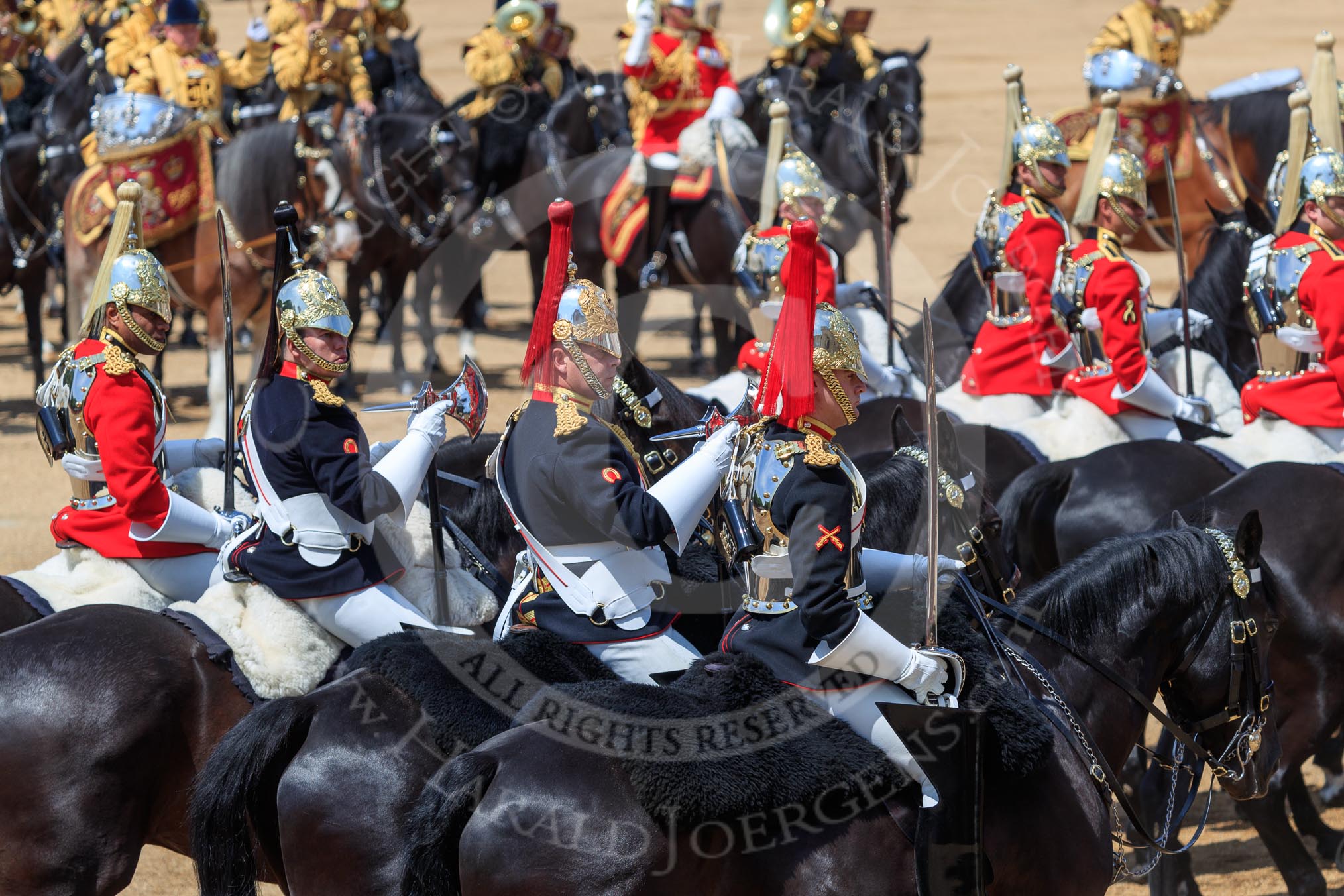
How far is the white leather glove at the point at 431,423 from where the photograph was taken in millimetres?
4641

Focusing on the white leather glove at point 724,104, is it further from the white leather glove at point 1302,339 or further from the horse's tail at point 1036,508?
the white leather glove at point 1302,339

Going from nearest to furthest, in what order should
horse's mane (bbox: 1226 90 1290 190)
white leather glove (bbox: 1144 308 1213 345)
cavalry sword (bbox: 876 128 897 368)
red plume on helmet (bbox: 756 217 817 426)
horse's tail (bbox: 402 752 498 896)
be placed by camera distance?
horse's tail (bbox: 402 752 498 896)
red plume on helmet (bbox: 756 217 817 426)
cavalry sword (bbox: 876 128 897 368)
white leather glove (bbox: 1144 308 1213 345)
horse's mane (bbox: 1226 90 1290 190)

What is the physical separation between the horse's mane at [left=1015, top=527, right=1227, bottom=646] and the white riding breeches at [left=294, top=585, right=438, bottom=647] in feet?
5.38

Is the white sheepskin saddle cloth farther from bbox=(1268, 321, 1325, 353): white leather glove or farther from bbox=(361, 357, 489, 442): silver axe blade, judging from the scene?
bbox=(1268, 321, 1325, 353): white leather glove

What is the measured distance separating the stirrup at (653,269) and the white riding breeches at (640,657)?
796 cm

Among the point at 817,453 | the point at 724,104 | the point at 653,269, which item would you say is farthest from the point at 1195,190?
the point at 817,453

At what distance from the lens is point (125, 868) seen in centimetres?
438

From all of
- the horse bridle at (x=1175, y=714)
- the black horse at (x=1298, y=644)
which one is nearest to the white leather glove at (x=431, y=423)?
the horse bridle at (x=1175, y=714)

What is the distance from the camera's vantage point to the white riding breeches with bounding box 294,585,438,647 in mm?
4574

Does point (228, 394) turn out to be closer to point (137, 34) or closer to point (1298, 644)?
point (1298, 644)

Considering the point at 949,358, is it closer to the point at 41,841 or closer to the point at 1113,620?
the point at 1113,620

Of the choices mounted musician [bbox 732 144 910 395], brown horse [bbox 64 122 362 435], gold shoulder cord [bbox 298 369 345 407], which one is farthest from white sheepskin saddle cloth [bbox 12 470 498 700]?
brown horse [bbox 64 122 362 435]

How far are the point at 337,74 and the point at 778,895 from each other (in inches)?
420

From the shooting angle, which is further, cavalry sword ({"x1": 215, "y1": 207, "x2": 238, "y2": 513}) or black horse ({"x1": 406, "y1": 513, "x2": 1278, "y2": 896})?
cavalry sword ({"x1": 215, "y1": 207, "x2": 238, "y2": 513})
